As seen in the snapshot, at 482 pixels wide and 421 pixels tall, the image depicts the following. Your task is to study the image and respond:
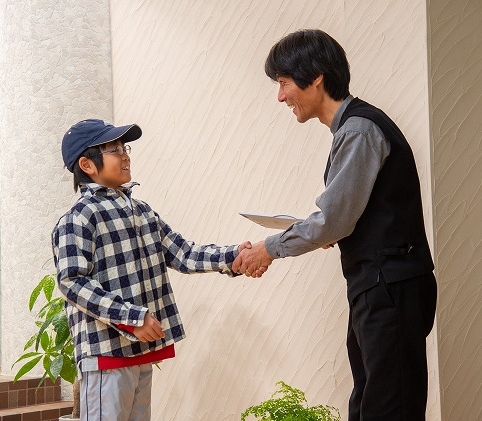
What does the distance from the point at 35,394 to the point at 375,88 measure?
239 centimetres

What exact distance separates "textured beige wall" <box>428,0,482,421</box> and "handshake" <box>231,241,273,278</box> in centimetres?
60

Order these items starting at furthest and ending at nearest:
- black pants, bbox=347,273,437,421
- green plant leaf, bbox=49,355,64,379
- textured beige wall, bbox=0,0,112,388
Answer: textured beige wall, bbox=0,0,112,388, green plant leaf, bbox=49,355,64,379, black pants, bbox=347,273,437,421

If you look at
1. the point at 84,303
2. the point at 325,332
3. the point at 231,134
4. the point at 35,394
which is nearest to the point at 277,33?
the point at 231,134

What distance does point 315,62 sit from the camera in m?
2.36

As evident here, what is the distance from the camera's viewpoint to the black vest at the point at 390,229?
212cm

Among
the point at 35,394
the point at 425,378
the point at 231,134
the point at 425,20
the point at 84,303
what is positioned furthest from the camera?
the point at 35,394

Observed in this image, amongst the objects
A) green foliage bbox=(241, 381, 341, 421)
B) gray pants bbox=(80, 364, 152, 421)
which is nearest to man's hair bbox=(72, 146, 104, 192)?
gray pants bbox=(80, 364, 152, 421)

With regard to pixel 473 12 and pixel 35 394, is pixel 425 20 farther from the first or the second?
pixel 35 394

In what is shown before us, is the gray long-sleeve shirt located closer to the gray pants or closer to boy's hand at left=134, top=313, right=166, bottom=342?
boy's hand at left=134, top=313, right=166, bottom=342

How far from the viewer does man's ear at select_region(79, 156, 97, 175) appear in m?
2.61

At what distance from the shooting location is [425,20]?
8.97 feet

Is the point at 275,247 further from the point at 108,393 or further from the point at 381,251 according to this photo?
the point at 108,393

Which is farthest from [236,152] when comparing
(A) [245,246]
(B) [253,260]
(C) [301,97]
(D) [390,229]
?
(D) [390,229]

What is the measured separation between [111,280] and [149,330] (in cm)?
21
